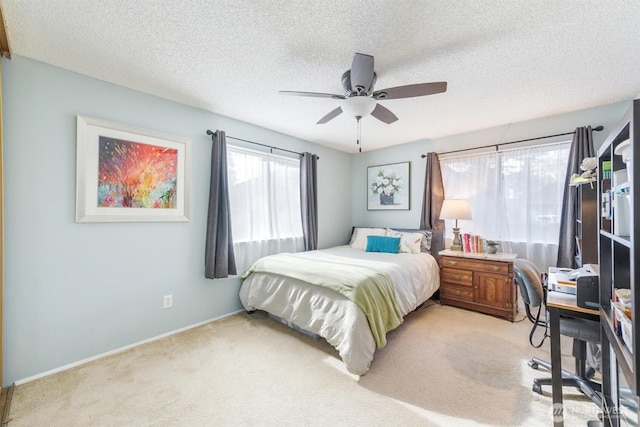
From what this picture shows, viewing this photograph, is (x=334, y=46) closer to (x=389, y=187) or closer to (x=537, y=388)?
(x=537, y=388)

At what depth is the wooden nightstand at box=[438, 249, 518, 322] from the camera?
2979 mm

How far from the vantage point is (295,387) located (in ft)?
6.07

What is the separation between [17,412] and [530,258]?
4741 millimetres

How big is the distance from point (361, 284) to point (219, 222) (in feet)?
5.62

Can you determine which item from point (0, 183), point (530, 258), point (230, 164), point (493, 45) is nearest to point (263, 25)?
point (493, 45)

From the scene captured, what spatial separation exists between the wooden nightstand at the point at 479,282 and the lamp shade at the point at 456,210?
473 mm

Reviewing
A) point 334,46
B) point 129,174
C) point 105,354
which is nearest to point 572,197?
point 334,46

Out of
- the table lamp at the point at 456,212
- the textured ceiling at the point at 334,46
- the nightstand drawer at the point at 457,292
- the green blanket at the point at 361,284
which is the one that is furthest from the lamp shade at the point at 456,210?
the green blanket at the point at 361,284

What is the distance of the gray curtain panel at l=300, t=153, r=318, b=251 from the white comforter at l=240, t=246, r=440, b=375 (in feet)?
3.67

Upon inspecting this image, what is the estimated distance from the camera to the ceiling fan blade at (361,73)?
164cm

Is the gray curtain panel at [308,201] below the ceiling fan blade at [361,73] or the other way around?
below

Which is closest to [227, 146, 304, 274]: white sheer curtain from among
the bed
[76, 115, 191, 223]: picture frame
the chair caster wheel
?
the bed

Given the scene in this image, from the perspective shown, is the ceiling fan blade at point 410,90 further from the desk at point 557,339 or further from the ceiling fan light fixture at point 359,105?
the desk at point 557,339

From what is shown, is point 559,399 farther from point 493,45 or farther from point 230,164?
point 230,164
